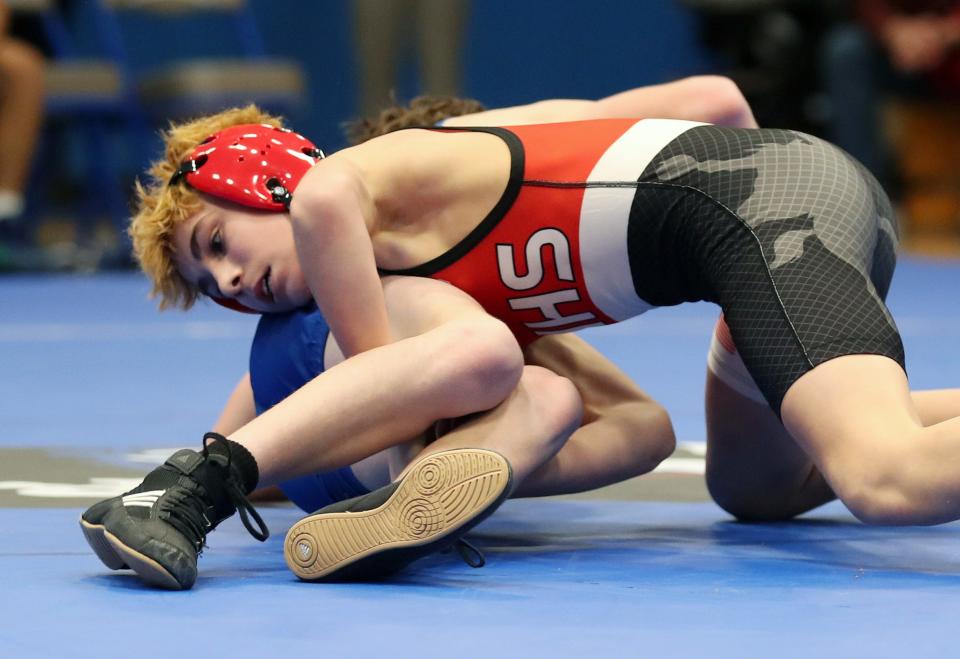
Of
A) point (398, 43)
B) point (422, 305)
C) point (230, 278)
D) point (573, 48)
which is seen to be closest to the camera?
point (422, 305)

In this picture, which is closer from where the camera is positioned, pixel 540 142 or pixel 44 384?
pixel 540 142

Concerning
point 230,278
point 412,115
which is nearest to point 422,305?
point 230,278

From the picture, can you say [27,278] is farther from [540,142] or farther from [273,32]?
[540,142]

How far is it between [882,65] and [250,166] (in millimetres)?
6167

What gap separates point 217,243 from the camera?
241cm

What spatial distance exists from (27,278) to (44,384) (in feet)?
11.7

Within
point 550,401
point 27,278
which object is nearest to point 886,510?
point 550,401

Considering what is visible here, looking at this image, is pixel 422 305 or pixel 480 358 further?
pixel 422 305

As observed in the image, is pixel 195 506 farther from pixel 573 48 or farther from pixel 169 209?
pixel 573 48

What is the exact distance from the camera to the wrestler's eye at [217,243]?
2.41 metres

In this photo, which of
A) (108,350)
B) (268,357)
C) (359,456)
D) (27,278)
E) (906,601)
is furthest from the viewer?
(27,278)

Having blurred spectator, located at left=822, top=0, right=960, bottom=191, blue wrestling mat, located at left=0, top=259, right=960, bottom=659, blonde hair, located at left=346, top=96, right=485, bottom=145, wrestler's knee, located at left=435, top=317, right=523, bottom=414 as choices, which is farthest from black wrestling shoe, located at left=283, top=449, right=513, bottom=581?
blurred spectator, located at left=822, top=0, right=960, bottom=191

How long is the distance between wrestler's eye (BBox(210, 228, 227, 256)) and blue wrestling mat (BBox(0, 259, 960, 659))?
429 mm

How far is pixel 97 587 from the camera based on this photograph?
6.35 ft
